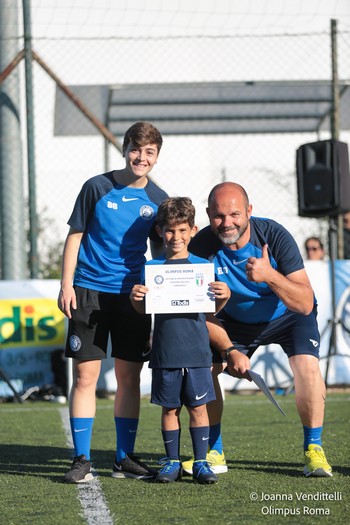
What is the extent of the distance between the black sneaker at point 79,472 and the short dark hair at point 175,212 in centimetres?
123

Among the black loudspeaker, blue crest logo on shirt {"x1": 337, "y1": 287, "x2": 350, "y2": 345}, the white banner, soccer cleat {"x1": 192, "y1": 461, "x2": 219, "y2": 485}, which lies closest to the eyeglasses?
the white banner

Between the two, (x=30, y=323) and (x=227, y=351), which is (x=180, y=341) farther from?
(x=30, y=323)

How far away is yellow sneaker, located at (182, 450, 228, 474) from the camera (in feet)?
16.3

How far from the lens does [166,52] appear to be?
11047 millimetres

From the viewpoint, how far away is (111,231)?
5035 millimetres

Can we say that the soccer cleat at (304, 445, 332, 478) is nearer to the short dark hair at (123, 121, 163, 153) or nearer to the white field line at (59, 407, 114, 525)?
the white field line at (59, 407, 114, 525)

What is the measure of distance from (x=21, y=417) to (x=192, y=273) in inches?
148

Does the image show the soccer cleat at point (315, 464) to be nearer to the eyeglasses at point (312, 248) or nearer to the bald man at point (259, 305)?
the bald man at point (259, 305)

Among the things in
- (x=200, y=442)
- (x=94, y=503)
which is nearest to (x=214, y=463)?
(x=200, y=442)

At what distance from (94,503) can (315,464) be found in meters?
1.19

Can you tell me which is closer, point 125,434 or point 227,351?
point 227,351

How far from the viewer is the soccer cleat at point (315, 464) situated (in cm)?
473

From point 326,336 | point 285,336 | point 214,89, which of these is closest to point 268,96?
point 214,89

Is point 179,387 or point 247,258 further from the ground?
point 247,258
